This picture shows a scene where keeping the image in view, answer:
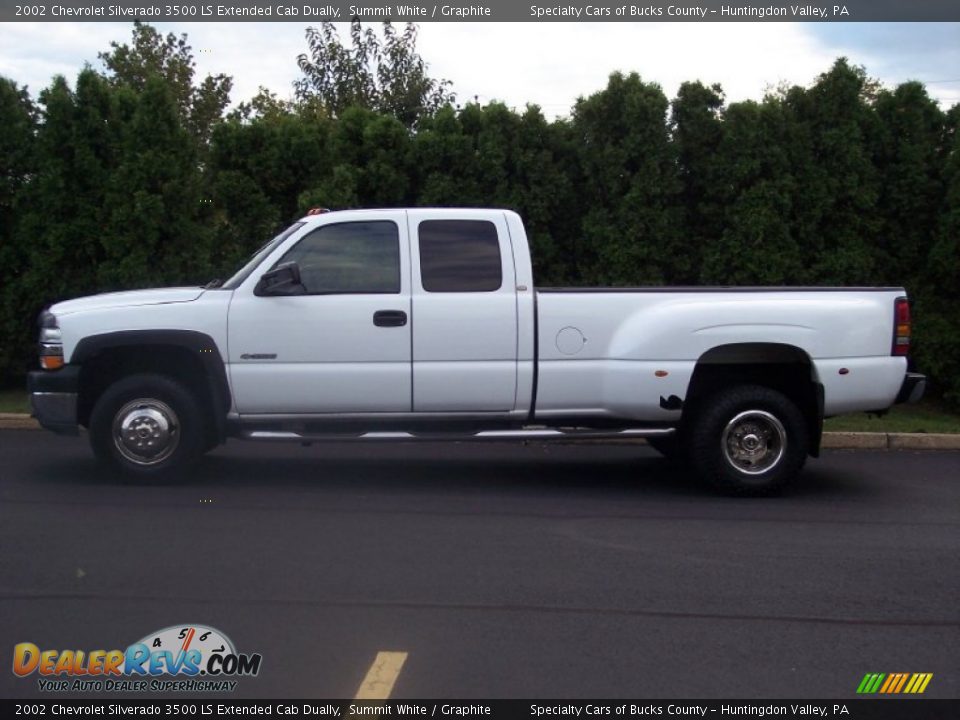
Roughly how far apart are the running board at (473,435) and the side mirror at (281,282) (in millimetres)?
1071

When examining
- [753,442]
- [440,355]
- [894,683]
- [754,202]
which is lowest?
[894,683]

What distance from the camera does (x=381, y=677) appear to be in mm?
4824

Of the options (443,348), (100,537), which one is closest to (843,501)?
(443,348)

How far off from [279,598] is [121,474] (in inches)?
131

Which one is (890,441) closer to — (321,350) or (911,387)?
(911,387)

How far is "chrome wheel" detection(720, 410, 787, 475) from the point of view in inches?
340

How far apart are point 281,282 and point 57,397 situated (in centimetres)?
191

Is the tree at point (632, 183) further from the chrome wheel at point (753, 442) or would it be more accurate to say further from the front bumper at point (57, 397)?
the front bumper at point (57, 397)

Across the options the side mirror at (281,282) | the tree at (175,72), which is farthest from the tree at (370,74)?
the side mirror at (281,282)

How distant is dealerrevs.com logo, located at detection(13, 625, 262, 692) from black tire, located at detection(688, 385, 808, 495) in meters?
4.51

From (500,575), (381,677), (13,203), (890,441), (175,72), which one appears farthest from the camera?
(175,72)

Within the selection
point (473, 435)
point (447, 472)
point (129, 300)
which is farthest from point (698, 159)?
point (129, 300)
